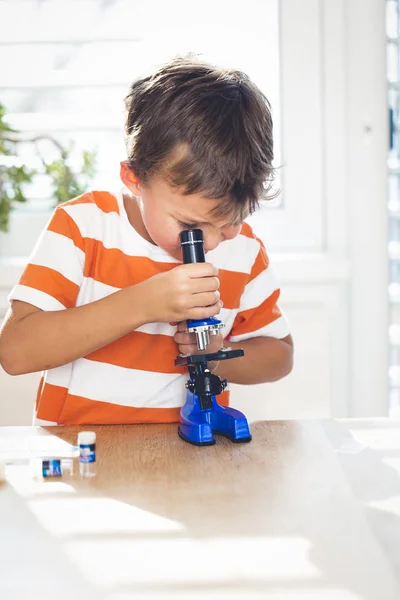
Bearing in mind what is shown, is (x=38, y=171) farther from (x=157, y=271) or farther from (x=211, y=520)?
(x=211, y=520)

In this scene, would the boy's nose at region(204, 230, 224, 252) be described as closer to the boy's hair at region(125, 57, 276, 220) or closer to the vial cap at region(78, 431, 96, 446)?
the boy's hair at region(125, 57, 276, 220)

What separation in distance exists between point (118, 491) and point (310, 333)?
126cm

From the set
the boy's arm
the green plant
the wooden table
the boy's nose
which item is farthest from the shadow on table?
the green plant

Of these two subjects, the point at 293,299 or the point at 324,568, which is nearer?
the point at 324,568

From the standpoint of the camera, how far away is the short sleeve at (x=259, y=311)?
4.70 ft

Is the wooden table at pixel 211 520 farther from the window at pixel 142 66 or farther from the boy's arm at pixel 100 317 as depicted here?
the window at pixel 142 66

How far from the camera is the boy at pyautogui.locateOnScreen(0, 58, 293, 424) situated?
1.10 meters

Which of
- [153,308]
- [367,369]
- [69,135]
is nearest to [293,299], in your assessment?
[367,369]

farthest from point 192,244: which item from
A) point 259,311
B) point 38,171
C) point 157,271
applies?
point 38,171

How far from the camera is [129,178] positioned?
1.21 m

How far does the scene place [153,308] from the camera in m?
1.13

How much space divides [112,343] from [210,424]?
364mm

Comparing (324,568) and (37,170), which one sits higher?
(37,170)

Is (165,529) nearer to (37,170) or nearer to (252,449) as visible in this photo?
(252,449)
